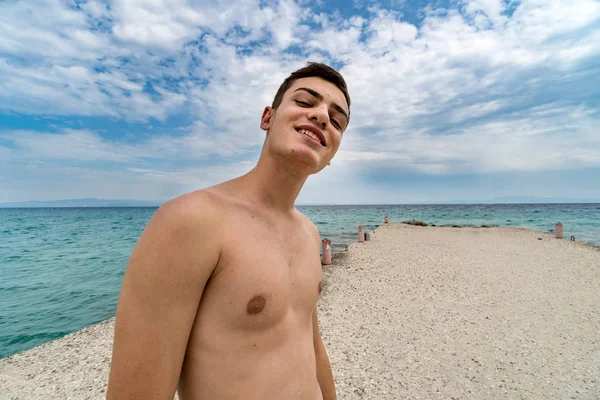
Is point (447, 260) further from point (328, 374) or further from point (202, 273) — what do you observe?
point (202, 273)

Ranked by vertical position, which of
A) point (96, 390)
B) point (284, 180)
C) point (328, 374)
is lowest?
point (96, 390)

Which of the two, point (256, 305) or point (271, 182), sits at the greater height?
point (271, 182)

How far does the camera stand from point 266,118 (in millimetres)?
1765

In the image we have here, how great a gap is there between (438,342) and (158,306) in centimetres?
605

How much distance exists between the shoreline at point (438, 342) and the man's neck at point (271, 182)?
12.4 ft

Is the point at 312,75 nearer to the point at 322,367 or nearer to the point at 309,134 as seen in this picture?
the point at 309,134

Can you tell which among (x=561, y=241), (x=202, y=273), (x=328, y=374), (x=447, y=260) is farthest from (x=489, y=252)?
(x=202, y=273)

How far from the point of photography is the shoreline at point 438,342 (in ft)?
14.2

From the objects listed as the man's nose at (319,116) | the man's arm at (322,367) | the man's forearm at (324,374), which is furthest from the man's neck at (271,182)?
the man's forearm at (324,374)

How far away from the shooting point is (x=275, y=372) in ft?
4.31

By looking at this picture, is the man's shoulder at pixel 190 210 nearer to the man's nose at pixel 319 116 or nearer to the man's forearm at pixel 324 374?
the man's nose at pixel 319 116

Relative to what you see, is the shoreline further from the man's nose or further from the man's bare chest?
the man's nose


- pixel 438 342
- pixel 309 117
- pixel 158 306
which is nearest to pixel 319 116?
pixel 309 117

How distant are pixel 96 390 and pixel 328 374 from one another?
15.0ft
